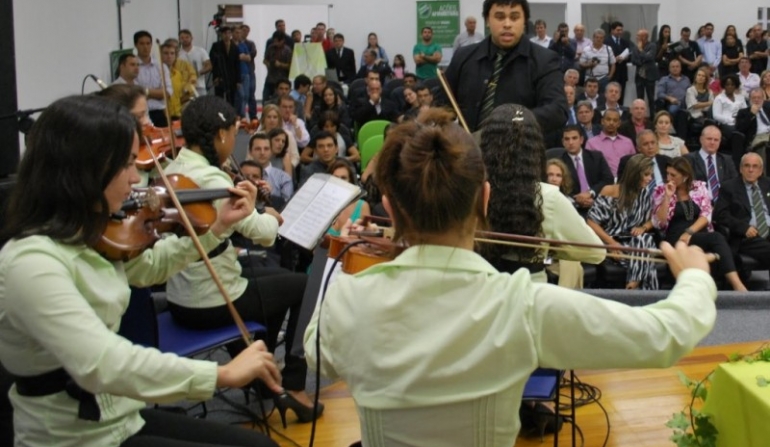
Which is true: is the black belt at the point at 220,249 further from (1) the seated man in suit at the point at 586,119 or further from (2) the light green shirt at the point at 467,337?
(1) the seated man in suit at the point at 586,119

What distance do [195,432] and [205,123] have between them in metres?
1.36

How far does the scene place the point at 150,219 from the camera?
2.28m

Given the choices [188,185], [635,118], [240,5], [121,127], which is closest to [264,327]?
[188,185]

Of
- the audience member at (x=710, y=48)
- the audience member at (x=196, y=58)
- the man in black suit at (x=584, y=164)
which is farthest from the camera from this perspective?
the audience member at (x=710, y=48)

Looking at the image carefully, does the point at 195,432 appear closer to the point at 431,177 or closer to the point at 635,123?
the point at 431,177

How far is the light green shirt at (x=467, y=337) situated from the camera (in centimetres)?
146

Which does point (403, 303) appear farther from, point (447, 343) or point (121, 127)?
point (121, 127)

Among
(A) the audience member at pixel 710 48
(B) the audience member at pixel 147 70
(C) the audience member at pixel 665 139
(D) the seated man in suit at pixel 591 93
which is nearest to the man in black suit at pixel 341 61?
(D) the seated man in suit at pixel 591 93

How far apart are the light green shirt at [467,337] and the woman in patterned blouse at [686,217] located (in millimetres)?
3984

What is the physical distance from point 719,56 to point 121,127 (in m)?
12.3

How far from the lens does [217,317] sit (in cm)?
312

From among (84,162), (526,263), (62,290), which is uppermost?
(84,162)

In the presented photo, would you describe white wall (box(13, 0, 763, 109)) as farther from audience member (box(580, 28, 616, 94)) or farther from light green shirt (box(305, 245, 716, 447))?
light green shirt (box(305, 245, 716, 447))

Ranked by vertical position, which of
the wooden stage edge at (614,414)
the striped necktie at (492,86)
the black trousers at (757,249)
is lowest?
the wooden stage edge at (614,414)
